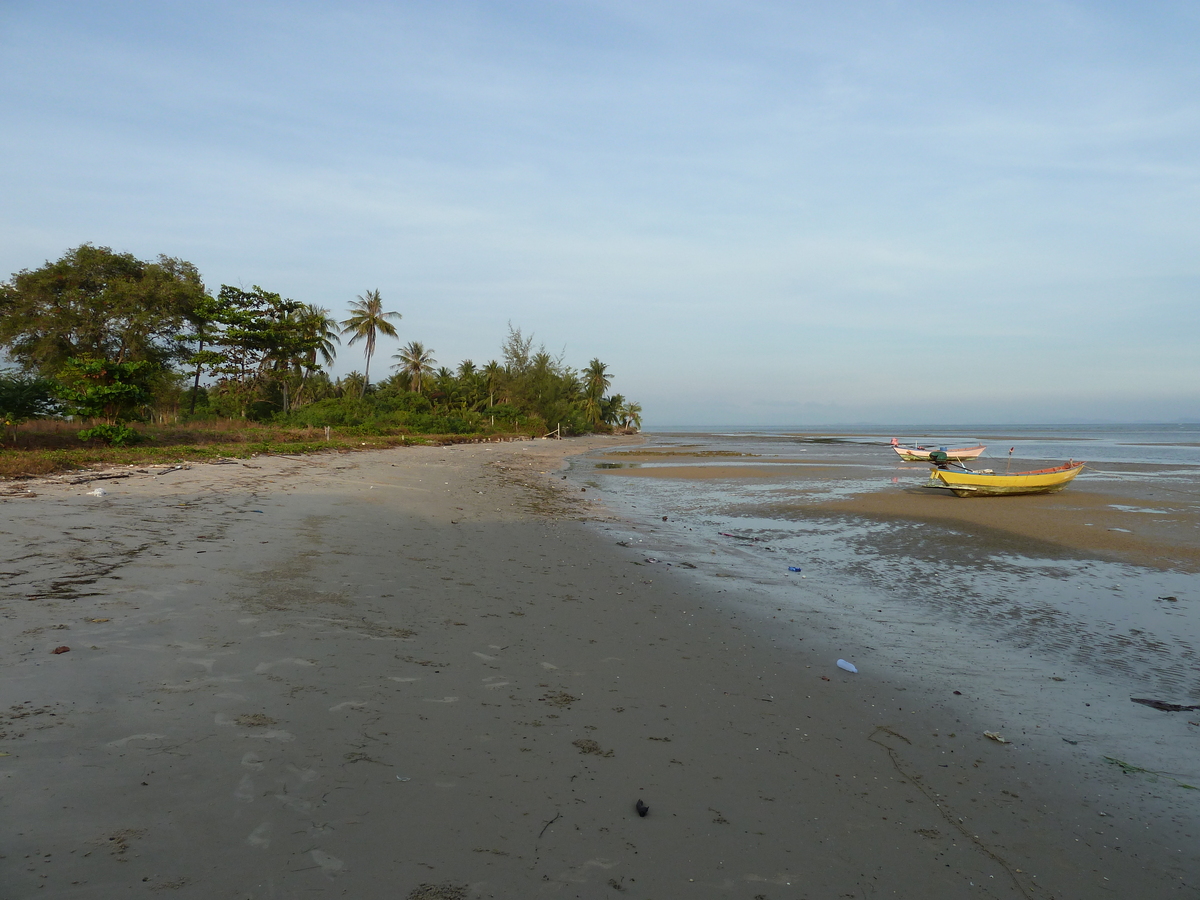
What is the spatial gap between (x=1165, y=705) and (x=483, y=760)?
17.3ft

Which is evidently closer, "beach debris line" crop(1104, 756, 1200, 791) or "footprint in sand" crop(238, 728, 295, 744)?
"footprint in sand" crop(238, 728, 295, 744)

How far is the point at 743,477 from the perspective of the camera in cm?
2562

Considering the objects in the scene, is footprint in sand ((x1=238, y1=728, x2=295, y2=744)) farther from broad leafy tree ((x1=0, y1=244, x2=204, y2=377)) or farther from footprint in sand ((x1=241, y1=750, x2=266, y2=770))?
broad leafy tree ((x1=0, y1=244, x2=204, y2=377))

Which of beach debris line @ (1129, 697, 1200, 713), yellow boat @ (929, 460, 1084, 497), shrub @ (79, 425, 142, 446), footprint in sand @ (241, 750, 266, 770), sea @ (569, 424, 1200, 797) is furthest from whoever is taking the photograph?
yellow boat @ (929, 460, 1084, 497)

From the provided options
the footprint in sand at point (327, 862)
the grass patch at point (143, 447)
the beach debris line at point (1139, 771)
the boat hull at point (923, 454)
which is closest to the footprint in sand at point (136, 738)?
the footprint in sand at point (327, 862)

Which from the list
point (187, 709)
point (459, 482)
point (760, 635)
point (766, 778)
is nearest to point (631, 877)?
point (766, 778)

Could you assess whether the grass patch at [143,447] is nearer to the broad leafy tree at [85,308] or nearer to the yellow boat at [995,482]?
the broad leafy tree at [85,308]

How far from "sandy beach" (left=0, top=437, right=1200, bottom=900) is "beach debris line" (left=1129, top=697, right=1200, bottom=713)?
1436 millimetres

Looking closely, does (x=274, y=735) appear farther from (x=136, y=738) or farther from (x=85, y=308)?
(x=85, y=308)

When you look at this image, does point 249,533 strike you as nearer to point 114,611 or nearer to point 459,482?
point 114,611

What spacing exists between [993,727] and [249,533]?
807cm

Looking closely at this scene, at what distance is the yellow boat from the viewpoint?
1925cm

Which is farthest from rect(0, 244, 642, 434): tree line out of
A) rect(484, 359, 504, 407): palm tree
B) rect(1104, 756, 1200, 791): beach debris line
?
rect(1104, 756, 1200, 791): beach debris line

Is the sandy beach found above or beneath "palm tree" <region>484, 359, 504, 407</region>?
beneath
